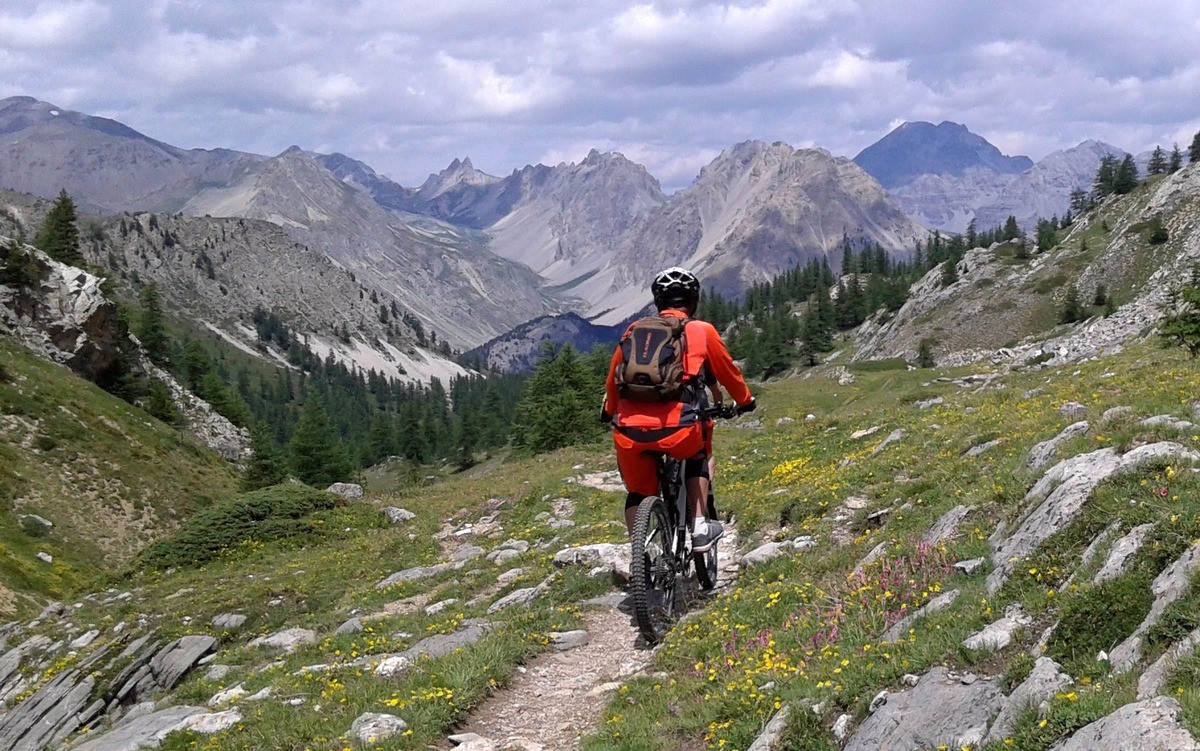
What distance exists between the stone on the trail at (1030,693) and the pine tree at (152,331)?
308 ft

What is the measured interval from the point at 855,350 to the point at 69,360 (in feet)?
341

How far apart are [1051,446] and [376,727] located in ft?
31.1

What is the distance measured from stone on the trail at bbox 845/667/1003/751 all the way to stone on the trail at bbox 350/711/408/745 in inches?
184

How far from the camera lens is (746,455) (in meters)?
27.4

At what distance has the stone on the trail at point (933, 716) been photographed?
5.46 m

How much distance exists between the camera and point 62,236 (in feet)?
240

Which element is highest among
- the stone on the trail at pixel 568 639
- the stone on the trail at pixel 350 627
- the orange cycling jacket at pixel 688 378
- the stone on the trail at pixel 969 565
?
the orange cycling jacket at pixel 688 378

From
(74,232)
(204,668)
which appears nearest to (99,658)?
(204,668)

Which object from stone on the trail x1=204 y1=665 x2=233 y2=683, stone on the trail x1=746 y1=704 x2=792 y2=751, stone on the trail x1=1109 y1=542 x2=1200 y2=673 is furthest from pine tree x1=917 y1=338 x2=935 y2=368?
stone on the trail x1=746 y1=704 x2=792 y2=751

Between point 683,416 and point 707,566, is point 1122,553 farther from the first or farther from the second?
point 707,566

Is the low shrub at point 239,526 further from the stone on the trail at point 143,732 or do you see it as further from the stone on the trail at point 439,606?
the stone on the trail at point 143,732

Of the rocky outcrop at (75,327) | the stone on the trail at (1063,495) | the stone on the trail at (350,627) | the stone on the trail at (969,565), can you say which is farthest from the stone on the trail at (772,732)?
the rocky outcrop at (75,327)

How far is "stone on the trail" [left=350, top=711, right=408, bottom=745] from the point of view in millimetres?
7812

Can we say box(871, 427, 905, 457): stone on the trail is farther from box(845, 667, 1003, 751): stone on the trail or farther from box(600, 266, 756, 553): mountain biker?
box(845, 667, 1003, 751): stone on the trail
